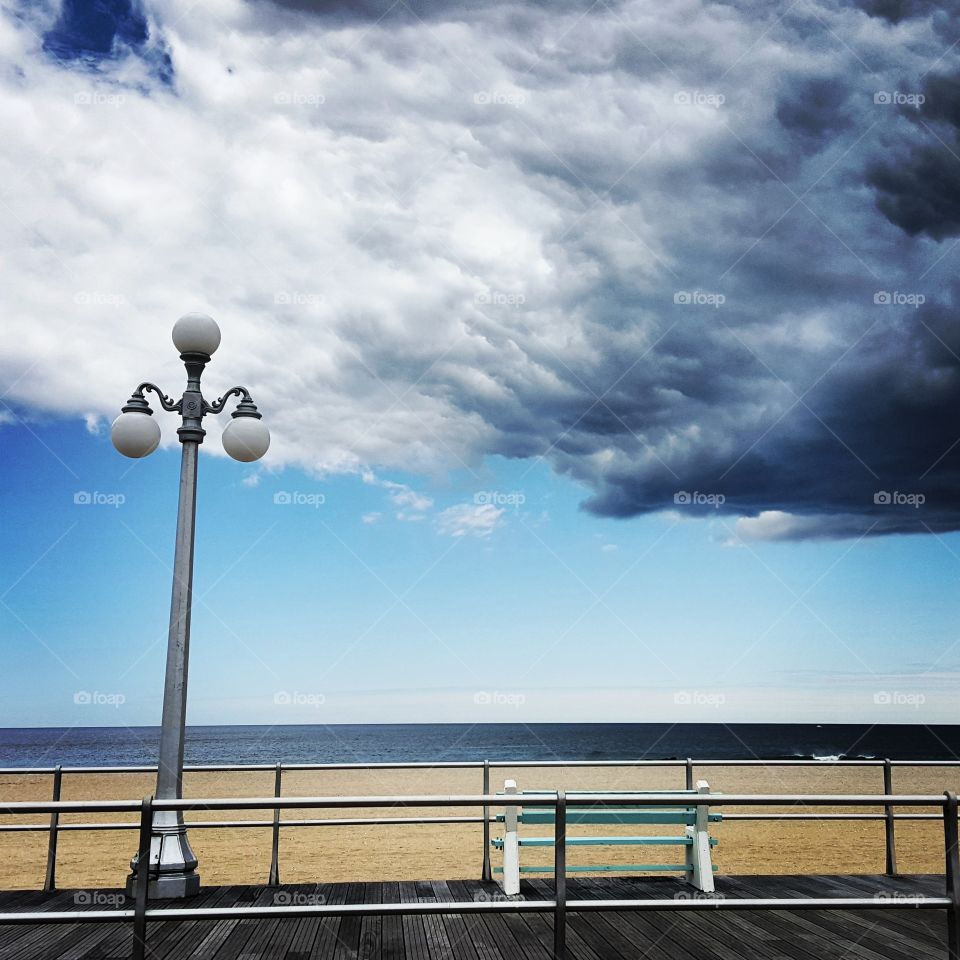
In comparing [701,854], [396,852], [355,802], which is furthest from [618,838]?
[396,852]

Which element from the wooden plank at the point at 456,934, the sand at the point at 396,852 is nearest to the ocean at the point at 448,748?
the sand at the point at 396,852

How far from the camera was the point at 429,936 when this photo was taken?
5.86 meters

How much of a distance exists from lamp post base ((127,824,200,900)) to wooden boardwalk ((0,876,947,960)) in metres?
0.18

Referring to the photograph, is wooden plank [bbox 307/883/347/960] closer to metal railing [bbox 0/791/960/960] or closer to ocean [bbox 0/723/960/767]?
metal railing [bbox 0/791/960/960]

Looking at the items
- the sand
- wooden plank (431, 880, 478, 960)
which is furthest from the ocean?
wooden plank (431, 880, 478, 960)

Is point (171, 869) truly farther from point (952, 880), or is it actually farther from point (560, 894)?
point (952, 880)

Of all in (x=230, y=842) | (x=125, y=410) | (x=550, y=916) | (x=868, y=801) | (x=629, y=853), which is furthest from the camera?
(x=230, y=842)

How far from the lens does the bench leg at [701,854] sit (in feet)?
23.6

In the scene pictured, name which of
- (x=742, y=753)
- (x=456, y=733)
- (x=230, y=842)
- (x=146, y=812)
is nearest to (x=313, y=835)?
(x=230, y=842)

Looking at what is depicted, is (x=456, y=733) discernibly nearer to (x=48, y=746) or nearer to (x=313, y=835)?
(x=48, y=746)

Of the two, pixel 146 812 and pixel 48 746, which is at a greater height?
pixel 146 812

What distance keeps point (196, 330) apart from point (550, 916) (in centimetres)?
550

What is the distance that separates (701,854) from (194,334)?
19.9 ft

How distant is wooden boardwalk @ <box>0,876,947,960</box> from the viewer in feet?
17.8
